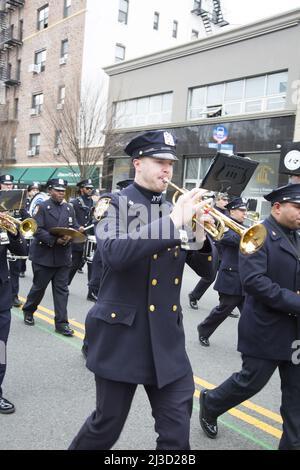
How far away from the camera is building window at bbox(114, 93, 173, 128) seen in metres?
22.5

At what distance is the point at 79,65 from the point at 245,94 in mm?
12861

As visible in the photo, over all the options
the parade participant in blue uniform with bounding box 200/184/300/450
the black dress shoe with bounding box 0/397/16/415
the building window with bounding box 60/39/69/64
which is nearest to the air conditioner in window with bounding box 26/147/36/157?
the building window with bounding box 60/39/69/64

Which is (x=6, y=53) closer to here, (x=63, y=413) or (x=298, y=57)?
(x=298, y=57)

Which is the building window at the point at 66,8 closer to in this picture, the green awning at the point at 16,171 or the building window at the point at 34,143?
the building window at the point at 34,143

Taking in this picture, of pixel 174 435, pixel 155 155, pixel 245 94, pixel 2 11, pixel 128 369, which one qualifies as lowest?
pixel 174 435

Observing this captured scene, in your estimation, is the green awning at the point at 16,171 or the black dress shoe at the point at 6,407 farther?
the green awning at the point at 16,171

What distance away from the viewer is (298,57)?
16.7 meters

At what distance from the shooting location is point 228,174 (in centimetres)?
285

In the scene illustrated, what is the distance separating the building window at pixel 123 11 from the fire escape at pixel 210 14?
5.73 m

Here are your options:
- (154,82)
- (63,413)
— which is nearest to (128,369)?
(63,413)

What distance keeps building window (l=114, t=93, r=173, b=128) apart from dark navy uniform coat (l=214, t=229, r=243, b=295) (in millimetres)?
17148

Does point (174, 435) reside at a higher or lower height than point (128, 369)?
lower

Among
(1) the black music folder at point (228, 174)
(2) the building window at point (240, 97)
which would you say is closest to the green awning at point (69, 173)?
(2) the building window at point (240, 97)

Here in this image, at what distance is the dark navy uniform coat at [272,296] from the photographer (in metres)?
3.17
